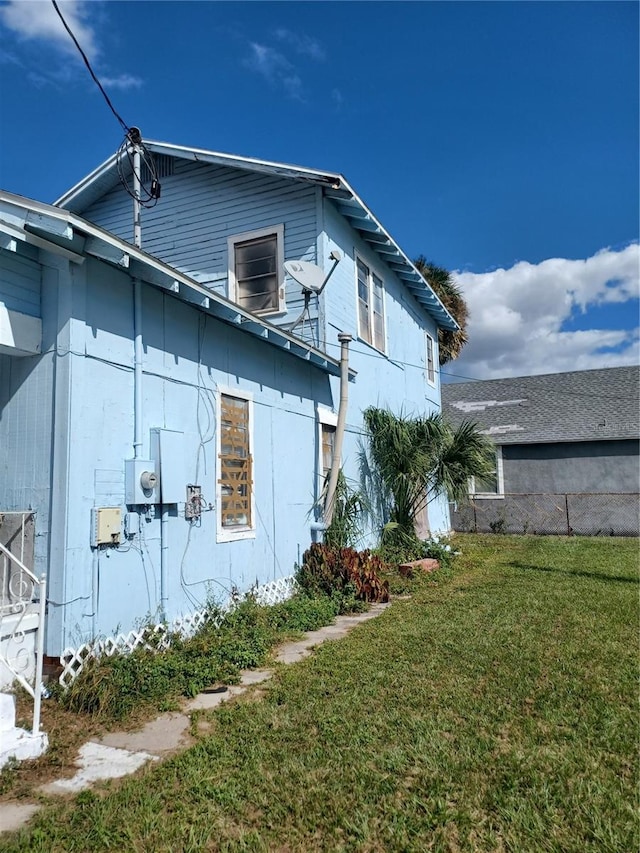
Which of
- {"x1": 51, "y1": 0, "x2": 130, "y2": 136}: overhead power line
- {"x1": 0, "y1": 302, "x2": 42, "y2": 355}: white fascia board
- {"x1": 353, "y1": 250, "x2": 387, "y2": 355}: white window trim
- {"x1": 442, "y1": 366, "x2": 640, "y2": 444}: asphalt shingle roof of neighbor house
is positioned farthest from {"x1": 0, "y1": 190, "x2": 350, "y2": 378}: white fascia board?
{"x1": 442, "y1": 366, "x2": 640, "y2": 444}: asphalt shingle roof of neighbor house

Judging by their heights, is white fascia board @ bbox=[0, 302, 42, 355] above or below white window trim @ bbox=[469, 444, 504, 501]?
above

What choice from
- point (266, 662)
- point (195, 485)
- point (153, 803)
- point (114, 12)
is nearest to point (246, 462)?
point (195, 485)

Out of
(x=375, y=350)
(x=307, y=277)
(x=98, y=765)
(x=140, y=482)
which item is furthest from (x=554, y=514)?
(x=98, y=765)

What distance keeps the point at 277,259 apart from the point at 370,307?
2.52 m

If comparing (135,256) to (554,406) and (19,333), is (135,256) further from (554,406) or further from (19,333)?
(554,406)

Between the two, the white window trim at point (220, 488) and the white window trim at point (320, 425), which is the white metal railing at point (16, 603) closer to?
the white window trim at point (220, 488)

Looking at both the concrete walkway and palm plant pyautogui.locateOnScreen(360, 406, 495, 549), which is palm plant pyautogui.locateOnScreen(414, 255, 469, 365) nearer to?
palm plant pyautogui.locateOnScreen(360, 406, 495, 549)

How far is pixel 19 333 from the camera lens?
4.51 m

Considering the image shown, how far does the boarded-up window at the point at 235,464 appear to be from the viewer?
664cm

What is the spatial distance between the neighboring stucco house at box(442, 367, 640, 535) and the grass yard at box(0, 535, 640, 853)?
11.7m

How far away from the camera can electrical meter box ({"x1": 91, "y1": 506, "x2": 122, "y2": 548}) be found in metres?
4.62

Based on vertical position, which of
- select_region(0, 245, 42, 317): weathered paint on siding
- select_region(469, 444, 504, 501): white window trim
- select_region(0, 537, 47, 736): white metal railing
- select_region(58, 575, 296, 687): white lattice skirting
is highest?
select_region(0, 245, 42, 317): weathered paint on siding

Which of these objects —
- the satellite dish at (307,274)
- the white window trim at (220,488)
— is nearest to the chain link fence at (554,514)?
the satellite dish at (307,274)

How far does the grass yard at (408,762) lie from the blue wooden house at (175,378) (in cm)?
165
